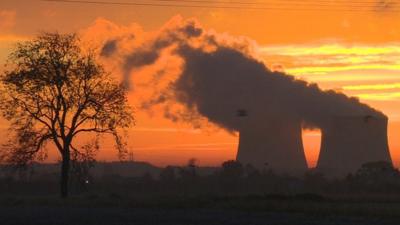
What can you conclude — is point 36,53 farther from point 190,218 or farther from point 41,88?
point 190,218

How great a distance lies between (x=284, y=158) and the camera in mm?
61750

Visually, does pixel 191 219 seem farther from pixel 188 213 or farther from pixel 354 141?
pixel 354 141

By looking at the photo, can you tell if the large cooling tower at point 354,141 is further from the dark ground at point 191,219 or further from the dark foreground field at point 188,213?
the dark ground at point 191,219

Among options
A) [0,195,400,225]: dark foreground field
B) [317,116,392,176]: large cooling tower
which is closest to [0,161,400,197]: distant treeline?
[317,116,392,176]: large cooling tower

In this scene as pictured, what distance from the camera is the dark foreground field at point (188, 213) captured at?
23.0 metres

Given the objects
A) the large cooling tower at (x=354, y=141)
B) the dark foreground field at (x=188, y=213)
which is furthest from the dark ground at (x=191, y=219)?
the large cooling tower at (x=354, y=141)

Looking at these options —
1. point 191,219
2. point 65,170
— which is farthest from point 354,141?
point 191,219

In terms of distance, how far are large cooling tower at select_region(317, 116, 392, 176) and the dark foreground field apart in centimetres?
2104

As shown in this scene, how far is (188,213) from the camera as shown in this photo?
27.5m

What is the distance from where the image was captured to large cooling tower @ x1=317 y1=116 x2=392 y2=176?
58312mm

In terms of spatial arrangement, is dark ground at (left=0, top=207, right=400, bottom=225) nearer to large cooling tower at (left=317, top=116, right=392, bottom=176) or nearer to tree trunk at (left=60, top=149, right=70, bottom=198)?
tree trunk at (left=60, top=149, right=70, bottom=198)

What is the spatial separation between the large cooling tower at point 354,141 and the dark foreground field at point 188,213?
21043mm

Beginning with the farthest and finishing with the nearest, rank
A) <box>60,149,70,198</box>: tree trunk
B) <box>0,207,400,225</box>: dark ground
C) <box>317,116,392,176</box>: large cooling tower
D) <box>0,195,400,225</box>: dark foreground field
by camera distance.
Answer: <box>317,116,392,176</box>: large cooling tower
<box>60,149,70,198</box>: tree trunk
<box>0,195,400,225</box>: dark foreground field
<box>0,207,400,225</box>: dark ground

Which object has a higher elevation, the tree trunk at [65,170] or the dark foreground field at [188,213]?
the tree trunk at [65,170]
